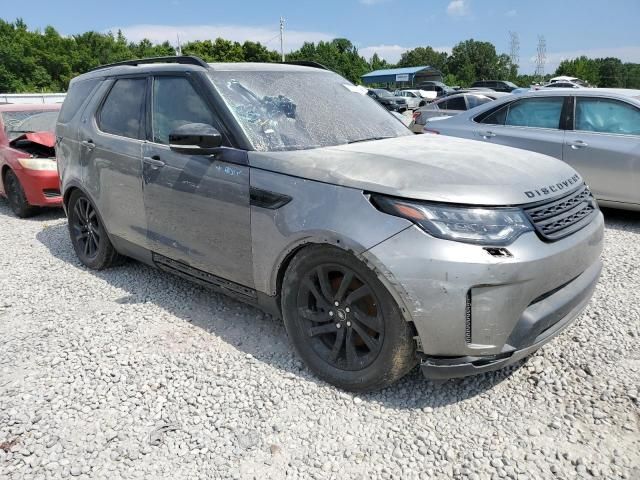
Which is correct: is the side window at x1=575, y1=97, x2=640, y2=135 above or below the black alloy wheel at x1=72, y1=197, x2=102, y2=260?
above

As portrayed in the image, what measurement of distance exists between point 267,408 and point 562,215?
6.07 feet

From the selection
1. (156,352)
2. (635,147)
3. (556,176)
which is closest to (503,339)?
(556,176)

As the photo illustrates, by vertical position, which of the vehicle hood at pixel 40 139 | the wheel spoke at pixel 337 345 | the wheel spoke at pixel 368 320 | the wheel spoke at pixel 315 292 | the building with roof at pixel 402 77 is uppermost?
the building with roof at pixel 402 77

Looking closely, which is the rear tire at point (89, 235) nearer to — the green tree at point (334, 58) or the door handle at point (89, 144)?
the door handle at point (89, 144)

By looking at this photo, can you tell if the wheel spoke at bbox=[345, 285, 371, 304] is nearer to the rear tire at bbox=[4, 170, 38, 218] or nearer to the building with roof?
the rear tire at bbox=[4, 170, 38, 218]

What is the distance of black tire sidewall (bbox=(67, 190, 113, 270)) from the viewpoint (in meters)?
4.58

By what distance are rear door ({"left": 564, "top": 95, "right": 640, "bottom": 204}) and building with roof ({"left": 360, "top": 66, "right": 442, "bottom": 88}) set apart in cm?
6209

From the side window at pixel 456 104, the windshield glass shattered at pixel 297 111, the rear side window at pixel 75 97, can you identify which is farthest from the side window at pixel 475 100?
the rear side window at pixel 75 97

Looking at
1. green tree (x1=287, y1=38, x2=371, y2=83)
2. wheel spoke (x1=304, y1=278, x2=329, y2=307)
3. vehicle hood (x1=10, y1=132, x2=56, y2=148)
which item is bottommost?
wheel spoke (x1=304, y1=278, x2=329, y2=307)

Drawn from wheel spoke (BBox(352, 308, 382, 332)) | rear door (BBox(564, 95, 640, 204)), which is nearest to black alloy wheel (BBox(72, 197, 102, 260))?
wheel spoke (BBox(352, 308, 382, 332))

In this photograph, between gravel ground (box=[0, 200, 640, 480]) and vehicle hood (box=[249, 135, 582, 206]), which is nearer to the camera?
gravel ground (box=[0, 200, 640, 480])

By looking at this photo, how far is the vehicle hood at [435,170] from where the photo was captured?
2.46 metres

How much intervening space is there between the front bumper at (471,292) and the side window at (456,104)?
12.1m

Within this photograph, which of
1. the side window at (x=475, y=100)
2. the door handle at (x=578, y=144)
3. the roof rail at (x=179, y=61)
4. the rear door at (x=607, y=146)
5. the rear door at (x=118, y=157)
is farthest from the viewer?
the side window at (x=475, y=100)
